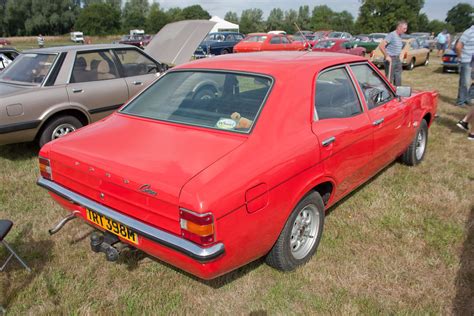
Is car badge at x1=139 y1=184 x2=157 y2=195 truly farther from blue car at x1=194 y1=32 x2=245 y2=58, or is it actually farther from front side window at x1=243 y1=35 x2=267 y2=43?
blue car at x1=194 y1=32 x2=245 y2=58

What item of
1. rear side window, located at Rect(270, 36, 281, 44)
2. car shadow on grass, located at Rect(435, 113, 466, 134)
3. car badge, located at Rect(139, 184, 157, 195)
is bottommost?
car shadow on grass, located at Rect(435, 113, 466, 134)

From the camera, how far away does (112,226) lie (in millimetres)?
2412

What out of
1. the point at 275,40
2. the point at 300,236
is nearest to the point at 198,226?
the point at 300,236

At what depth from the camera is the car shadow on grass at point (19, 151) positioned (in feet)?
17.9

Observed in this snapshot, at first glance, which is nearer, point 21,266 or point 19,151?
point 21,266

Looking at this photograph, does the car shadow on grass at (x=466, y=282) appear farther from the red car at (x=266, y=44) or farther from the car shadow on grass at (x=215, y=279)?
the red car at (x=266, y=44)

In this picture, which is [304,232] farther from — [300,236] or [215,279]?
[215,279]

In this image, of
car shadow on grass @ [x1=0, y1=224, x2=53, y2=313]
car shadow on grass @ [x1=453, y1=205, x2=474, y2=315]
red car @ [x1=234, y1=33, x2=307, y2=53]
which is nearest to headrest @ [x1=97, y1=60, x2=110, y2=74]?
car shadow on grass @ [x1=0, y1=224, x2=53, y2=313]

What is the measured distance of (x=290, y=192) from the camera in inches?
94.3

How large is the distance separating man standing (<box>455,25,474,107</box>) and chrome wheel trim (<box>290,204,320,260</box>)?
6.74 m

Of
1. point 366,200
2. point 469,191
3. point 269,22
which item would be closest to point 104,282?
point 366,200

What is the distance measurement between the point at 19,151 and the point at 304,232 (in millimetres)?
4915

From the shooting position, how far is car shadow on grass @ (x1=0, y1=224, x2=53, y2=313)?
265cm

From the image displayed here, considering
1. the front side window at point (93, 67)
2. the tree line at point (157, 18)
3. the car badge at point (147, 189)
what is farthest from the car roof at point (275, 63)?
the tree line at point (157, 18)
